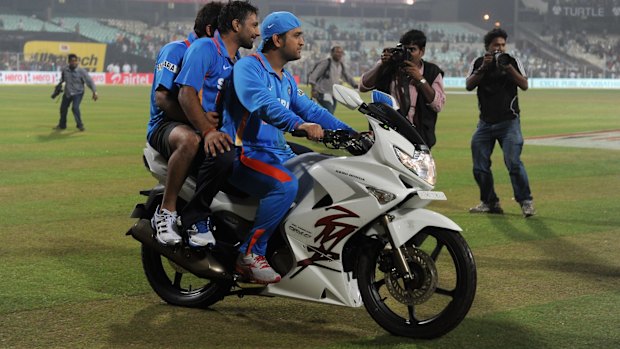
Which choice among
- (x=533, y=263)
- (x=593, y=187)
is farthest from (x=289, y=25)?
(x=593, y=187)

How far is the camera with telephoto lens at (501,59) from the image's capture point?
10102mm

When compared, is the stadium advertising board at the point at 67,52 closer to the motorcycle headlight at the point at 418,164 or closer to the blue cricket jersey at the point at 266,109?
the blue cricket jersey at the point at 266,109

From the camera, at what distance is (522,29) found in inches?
3474

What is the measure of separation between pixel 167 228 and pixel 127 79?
6036cm

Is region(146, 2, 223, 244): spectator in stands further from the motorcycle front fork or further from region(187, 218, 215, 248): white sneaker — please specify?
the motorcycle front fork

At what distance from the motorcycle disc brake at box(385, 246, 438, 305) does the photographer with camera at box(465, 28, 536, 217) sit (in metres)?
5.39

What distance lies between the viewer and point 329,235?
5.30m

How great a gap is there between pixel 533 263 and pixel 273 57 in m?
3.35

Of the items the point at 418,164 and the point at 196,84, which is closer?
the point at 418,164

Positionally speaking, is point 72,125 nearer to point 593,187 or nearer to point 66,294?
point 593,187

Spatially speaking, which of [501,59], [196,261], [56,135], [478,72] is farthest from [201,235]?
[56,135]

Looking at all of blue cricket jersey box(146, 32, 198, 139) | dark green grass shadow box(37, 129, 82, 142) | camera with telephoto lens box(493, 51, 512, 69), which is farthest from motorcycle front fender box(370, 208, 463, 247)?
dark green grass shadow box(37, 129, 82, 142)

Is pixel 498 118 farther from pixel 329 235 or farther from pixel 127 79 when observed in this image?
A: pixel 127 79

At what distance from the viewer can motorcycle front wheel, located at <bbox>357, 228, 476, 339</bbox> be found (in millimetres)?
4980
